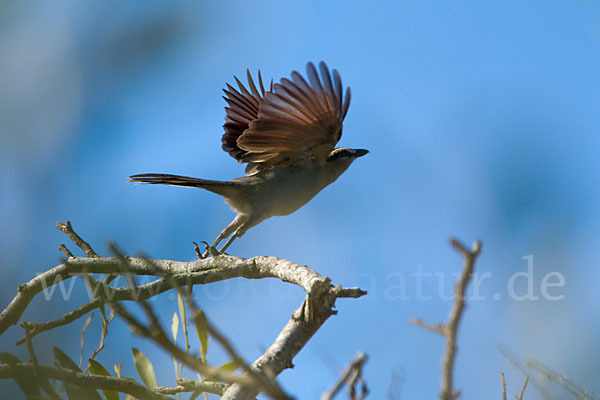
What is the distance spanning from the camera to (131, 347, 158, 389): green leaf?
174 cm

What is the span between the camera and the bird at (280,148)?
2.62 metres

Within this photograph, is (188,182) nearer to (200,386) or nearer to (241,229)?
(241,229)

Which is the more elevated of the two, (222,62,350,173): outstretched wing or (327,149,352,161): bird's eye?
(327,149,352,161): bird's eye

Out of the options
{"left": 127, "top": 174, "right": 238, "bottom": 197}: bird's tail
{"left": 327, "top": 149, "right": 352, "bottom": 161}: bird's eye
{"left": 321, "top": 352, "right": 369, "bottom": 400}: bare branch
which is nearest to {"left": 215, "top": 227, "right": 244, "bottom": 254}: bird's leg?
{"left": 127, "top": 174, "right": 238, "bottom": 197}: bird's tail

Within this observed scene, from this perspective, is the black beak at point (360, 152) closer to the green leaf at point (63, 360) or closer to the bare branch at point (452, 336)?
the green leaf at point (63, 360)

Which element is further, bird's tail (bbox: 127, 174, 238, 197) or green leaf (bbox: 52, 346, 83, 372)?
bird's tail (bbox: 127, 174, 238, 197)

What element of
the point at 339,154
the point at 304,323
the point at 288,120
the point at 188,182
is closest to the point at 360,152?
the point at 339,154

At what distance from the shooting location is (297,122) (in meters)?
2.79

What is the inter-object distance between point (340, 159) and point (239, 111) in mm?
675

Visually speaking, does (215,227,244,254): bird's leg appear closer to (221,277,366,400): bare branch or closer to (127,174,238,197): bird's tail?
(127,174,238,197): bird's tail

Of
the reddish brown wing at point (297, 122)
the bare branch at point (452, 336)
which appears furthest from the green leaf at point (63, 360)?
the reddish brown wing at point (297, 122)

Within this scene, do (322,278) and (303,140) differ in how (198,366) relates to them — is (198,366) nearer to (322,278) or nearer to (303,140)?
(322,278)

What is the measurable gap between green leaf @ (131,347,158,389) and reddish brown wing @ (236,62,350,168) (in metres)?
1.30

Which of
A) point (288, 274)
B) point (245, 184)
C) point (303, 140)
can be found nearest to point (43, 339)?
point (288, 274)
